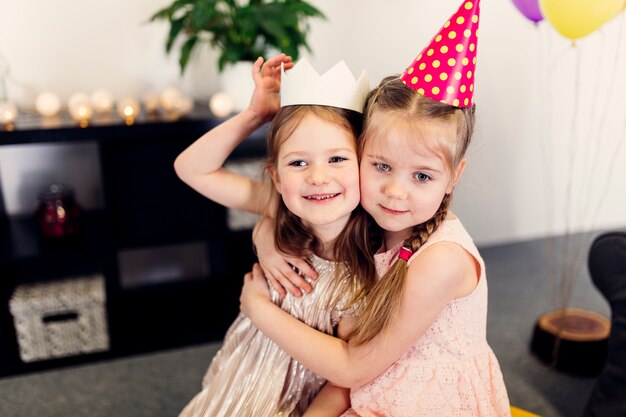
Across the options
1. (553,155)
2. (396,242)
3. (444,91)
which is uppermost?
(444,91)

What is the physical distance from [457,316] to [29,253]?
149 cm

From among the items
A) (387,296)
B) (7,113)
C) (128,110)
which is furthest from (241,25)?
(387,296)

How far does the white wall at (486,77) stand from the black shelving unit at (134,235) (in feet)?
0.95

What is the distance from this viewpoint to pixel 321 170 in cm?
101

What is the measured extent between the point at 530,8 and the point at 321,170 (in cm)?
115

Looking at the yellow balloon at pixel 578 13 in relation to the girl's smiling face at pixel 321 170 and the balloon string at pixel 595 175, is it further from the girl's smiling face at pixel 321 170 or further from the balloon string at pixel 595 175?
the balloon string at pixel 595 175

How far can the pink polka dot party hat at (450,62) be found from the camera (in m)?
0.94

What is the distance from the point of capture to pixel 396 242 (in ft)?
3.65

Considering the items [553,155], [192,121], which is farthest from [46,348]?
[553,155]

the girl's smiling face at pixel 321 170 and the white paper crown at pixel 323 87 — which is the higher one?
the white paper crown at pixel 323 87

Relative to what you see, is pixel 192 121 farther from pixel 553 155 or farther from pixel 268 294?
pixel 553 155

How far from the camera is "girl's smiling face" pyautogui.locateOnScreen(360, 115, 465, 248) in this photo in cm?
95

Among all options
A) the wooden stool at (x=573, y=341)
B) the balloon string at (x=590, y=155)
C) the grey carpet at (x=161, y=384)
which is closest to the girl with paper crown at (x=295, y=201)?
the grey carpet at (x=161, y=384)

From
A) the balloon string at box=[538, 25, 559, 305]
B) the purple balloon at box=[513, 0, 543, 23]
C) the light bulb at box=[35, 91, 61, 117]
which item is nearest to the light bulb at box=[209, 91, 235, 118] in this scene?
the light bulb at box=[35, 91, 61, 117]
